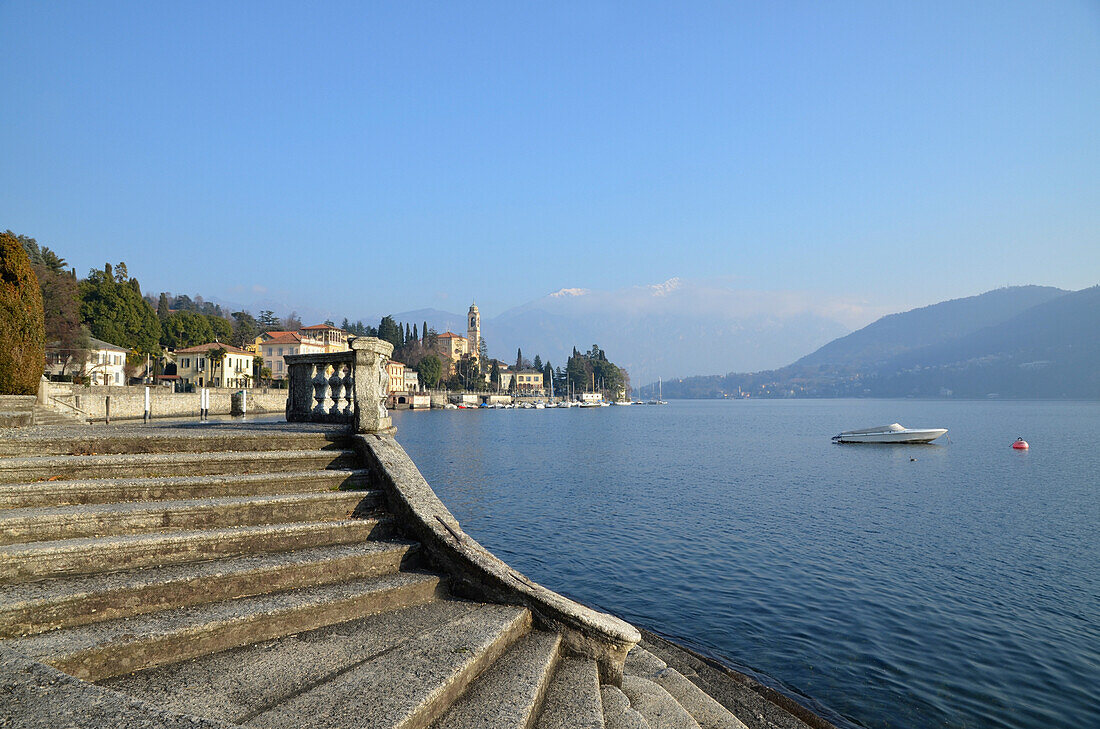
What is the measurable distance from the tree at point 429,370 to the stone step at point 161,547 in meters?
155

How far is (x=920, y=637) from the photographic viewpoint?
1138 centimetres

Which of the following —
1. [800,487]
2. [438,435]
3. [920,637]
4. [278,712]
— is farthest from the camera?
[438,435]

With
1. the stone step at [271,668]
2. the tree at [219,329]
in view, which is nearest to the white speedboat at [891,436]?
the stone step at [271,668]

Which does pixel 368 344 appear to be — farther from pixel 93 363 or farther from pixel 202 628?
pixel 93 363

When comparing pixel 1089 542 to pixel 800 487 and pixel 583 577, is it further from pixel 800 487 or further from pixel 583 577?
pixel 583 577

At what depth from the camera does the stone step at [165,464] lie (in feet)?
17.9

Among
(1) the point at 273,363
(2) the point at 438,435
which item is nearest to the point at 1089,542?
(2) the point at 438,435

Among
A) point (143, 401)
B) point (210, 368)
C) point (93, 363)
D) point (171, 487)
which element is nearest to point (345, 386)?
point (171, 487)

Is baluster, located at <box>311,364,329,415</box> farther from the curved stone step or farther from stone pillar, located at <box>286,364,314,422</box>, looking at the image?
the curved stone step

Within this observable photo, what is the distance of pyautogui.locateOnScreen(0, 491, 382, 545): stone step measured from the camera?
458 cm

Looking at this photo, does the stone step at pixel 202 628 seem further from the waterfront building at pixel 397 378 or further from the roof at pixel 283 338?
the waterfront building at pixel 397 378

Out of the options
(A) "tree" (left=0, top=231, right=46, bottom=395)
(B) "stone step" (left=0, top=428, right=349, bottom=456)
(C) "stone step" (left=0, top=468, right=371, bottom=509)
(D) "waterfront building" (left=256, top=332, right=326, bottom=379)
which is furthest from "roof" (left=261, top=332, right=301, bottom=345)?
(C) "stone step" (left=0, top=468, right=371, bottom=509)

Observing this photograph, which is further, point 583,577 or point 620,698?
point 583,577

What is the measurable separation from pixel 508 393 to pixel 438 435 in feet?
421
